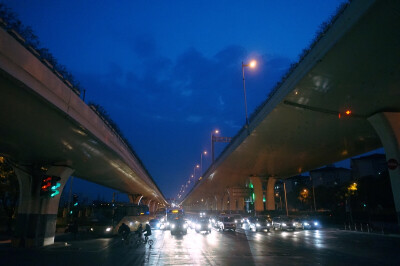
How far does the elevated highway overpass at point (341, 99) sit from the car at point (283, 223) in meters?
8.13

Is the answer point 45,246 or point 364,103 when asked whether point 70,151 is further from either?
point 364,103

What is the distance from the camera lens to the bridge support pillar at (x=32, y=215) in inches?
709

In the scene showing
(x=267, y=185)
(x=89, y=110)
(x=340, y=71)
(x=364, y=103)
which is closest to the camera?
(x=340, y=71)

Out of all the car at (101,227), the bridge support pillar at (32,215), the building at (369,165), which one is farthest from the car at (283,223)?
the building at (369,165)

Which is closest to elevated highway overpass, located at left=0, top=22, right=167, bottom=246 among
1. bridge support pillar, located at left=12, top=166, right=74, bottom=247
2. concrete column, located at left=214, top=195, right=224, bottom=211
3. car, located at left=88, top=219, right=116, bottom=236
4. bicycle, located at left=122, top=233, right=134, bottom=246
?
bridge support pillar, located at left=12, top=166, right=74, bottom=247

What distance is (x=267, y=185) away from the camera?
5284 centimetres

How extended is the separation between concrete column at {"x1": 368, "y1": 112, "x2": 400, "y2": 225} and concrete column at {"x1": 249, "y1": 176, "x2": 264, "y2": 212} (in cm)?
3224

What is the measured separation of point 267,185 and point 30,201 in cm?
4147

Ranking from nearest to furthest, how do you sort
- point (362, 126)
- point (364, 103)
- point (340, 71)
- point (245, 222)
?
1. point (340, 71)
2. point (364, 103)
3. point (362, 126)
4. point (245, 222)

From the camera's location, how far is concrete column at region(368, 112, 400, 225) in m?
18.8

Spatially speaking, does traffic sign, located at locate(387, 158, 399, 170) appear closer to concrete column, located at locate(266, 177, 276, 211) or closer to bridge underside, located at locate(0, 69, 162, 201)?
bridge underside, located at locate(0, 69, 162, 201)

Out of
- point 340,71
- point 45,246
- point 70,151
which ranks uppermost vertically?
point 340,71

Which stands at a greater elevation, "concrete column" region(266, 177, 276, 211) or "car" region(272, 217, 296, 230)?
"concrete column" region(266, 177, 276, 211)

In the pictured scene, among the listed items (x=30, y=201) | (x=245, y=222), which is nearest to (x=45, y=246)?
(x=30, y=201)
